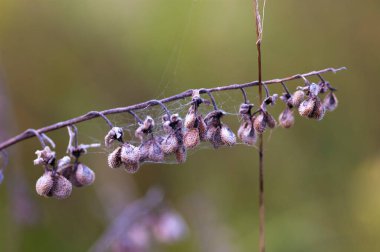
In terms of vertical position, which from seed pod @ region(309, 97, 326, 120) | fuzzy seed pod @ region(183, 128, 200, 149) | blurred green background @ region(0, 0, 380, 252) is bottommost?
blurred green background @ region(0, 0, 380, 252)

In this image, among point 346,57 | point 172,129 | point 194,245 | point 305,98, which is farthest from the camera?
point 346,57

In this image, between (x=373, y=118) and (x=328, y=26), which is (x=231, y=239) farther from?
(x=328, y=26)

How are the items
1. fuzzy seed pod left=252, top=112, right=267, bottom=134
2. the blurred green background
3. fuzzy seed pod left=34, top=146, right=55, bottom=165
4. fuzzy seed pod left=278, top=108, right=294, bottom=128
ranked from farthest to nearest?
the blurred green background → fuzzy seed pod left=278, top=108, right=294, bottom=128 → fuzzy seed pod left=252, top=112, right=267, bottom=134 → fuzzy seed pod left=34, top=146, right=55, bottom=165

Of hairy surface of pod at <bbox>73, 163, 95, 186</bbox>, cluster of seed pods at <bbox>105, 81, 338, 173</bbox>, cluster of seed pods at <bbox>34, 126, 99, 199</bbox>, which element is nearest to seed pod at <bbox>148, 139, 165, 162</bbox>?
cluster of seed pods at <bbox>105, 81, 338, 173</bbox>

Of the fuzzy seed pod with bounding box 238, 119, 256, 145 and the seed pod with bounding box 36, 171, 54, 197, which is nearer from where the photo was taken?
the seed pod with bounding box 36, 171, 54, 197

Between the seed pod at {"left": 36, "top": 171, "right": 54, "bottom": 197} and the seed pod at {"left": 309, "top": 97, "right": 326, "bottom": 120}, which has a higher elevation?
the seed pod at {"left": 309, "top": 97, "right": 326, "bottom": 120}

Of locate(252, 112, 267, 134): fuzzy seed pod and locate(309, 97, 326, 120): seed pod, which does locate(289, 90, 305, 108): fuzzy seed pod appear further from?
locate(252, 112, 267, 134): fuzzy seed pod

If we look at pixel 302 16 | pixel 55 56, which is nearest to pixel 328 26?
pixel 302 16

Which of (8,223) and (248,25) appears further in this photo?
(248,25)
